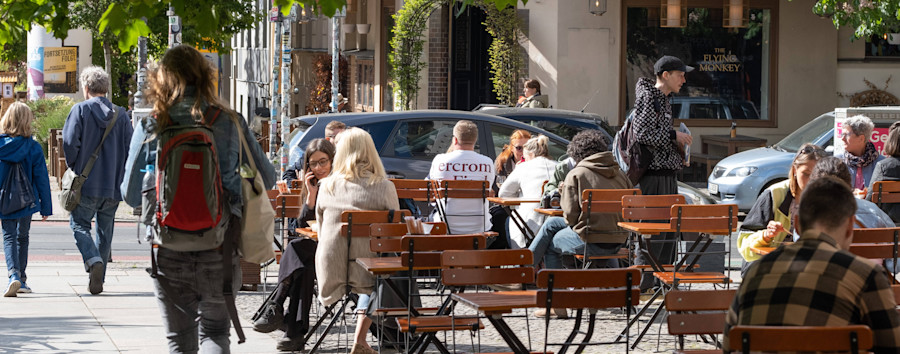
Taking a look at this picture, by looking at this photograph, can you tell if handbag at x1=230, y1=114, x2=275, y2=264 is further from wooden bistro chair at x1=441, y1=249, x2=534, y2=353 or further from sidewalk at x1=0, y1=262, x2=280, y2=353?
sidewalk at x1=0, y1=262, x2=280, y2=353

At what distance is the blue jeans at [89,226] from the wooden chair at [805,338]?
7.46m

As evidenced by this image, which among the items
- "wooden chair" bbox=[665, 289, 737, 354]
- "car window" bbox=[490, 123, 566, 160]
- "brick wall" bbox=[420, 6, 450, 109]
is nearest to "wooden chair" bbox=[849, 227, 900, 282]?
"wooden chair" bbox=[665, 289, 737, 354]

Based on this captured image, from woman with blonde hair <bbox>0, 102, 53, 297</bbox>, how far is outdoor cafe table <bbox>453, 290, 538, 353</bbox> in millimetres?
5270

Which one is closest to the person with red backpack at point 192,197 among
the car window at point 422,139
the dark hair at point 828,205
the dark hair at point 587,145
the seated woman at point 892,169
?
the dark hair at point 828,205

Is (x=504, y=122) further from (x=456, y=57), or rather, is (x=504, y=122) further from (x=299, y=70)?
(x=299, y=70)

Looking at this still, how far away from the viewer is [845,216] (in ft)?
14.9

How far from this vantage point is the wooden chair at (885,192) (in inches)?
424

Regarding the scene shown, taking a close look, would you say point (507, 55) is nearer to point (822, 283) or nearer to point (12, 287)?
point (12, 287)

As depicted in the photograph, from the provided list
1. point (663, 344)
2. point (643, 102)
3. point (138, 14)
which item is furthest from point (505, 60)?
point (138, 14)

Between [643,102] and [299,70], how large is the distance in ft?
118

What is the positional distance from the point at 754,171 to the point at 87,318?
35.8ft

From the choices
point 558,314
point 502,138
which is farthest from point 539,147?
point 502,138

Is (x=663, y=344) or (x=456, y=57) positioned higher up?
(x=456, y=57)

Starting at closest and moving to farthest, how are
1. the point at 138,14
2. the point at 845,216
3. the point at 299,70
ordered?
the point at 845,216
the point at 138,14
the point at 299,70
